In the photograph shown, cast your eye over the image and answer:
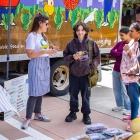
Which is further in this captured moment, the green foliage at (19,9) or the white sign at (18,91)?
the green foliage at (19,9)

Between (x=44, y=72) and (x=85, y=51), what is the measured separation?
0.75 m

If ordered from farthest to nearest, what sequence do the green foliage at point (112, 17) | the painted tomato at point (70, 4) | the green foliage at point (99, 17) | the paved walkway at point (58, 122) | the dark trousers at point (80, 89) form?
the green foliage at point (112, 17)
the green foliage at point (99, 17)
the painted tomato at point (70, 4)
the dark trousers at point (80, 89)
the paved walkway at point (58, 122)

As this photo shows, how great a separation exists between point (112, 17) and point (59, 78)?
207 centimetres

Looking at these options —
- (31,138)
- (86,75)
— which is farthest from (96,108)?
(31,138)

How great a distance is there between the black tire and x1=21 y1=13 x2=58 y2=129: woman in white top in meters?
1.91

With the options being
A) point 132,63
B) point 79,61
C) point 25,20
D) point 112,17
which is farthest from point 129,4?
point 79,61

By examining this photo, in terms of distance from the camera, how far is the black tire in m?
7.20

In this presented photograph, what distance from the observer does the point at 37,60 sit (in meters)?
5.10

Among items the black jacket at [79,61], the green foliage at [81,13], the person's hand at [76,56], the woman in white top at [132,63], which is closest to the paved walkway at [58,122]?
the woman in white top at [132,63]

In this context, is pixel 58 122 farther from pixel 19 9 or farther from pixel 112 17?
pixel 112 17

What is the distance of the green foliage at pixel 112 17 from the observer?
793cm

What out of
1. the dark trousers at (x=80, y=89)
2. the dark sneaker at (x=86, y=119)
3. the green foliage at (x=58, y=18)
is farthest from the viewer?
the green foliage at (x=58, y=18)

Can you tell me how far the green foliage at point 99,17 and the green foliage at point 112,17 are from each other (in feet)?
0.85

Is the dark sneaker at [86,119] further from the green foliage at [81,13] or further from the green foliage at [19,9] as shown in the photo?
the green foliage at [81,13]
